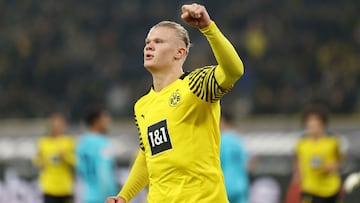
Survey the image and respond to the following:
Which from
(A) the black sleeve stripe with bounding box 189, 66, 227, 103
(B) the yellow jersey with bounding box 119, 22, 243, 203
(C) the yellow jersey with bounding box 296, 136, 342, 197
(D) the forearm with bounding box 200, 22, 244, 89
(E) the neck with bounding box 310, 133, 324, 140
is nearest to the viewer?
(D) the forearm with bounding box 200, 22, 244, 89

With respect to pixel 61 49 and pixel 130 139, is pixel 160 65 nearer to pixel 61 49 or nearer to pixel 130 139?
pixel 130 139

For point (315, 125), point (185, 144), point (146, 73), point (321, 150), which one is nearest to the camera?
point (185, 144)

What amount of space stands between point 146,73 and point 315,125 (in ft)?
14.3

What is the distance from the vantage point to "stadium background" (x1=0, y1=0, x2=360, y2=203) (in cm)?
1424

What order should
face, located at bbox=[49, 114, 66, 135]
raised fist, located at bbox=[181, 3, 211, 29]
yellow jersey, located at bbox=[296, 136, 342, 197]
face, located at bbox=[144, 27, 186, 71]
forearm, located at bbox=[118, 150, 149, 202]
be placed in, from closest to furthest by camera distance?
raised fist, located at bbox=[181, 3, 211, 29], face, located at bbox=[144, 27, 186, 71], forearm, located at bbox=[118, 150, 149, 202], yellow jersey, located at bbox=[296, 136, 342, 197], face, located at bbox=[49, 114, 66, 135]

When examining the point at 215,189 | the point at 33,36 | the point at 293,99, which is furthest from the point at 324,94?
the point at 215,189

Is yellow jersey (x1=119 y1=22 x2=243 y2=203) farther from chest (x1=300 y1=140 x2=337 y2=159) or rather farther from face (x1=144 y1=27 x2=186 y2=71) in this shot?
chest (x1=300 y1=140 x2=337 y2=159)

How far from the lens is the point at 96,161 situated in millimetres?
11547

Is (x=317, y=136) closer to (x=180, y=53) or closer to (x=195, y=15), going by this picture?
(x=180, y=53)

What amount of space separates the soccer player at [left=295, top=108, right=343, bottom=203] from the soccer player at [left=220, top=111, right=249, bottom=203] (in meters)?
0.82

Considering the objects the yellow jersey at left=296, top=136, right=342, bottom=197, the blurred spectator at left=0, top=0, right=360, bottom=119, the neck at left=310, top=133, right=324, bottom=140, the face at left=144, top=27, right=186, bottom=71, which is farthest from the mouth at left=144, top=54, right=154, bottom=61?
the blurred spectator at left=0, top=0, right=360, bottom=119

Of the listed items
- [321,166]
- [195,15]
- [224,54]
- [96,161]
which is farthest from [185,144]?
[321,166]

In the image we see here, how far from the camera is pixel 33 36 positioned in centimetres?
1705

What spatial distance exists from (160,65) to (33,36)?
11.9 meters
